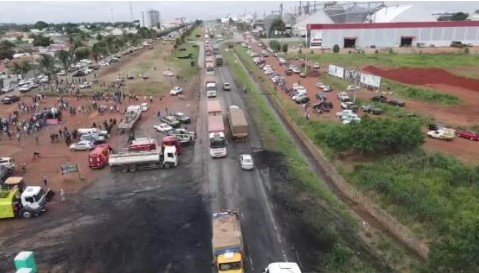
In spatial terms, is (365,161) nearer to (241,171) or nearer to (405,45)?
(241,171)

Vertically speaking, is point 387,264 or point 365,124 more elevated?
point 365,124

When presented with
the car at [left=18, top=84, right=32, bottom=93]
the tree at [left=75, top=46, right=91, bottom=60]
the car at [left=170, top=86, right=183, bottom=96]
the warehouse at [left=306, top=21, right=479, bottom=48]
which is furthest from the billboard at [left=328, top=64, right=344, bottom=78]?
the tree at [left=75, top=46, right=91, bottom=60]

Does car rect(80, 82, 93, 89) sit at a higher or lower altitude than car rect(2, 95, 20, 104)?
higher

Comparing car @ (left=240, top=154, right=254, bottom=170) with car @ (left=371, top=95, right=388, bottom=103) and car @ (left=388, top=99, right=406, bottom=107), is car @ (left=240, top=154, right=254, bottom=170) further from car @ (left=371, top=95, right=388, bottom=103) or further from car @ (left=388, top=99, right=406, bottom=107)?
car @ (left=371, top=95, right=388, bottom=103)

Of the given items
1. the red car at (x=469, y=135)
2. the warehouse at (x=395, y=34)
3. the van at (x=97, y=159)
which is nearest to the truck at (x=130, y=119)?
the van at (x=97, y=159)

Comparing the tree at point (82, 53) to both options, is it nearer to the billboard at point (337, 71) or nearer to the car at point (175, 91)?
the car at point (175, 91)

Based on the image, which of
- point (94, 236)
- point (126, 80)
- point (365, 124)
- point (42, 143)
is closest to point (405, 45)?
point (126, 80)
